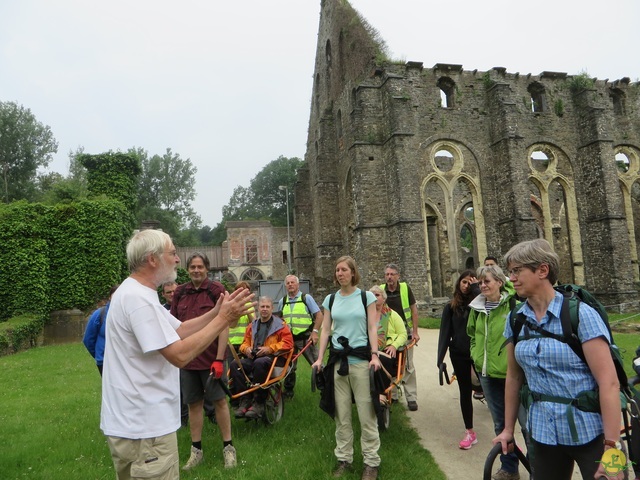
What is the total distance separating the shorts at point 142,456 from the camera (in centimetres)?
232

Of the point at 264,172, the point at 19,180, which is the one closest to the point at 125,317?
the point at 19,180

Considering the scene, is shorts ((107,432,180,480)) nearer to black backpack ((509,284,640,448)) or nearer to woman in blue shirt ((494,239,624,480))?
woman in blue shirt ((494,239,624,480))

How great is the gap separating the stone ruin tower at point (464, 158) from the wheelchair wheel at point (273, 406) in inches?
443

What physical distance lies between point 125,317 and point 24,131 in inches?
1854

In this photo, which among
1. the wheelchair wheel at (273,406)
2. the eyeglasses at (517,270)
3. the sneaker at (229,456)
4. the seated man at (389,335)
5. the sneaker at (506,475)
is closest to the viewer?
the eyeglasses at (517,270)

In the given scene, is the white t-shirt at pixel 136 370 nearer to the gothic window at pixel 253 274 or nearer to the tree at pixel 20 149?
the gothic window at pixel 253 274

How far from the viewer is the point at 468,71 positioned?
63.4 feet

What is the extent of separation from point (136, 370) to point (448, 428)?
15.0 ft

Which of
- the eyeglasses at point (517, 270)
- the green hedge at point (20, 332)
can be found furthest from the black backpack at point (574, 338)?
the green hedge at point (20, 332)

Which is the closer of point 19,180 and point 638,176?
point 638,176

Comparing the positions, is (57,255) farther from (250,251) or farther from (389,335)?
(250,251)

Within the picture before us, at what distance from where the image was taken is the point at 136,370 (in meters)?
2.33

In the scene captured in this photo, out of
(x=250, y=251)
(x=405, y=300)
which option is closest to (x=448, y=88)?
(x=405, y=300)

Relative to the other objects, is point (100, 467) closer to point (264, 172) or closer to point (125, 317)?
point (125, 317)
